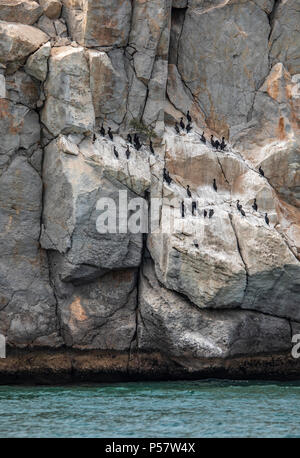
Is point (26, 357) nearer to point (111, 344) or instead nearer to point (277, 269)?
point (111, 344)

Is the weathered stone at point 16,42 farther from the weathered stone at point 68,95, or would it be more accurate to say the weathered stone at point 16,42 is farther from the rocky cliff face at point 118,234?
the weathered stone at point 68,95

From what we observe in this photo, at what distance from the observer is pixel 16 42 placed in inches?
1280

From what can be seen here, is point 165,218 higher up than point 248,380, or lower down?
higher up

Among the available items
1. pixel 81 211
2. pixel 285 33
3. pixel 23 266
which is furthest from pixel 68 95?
pixel 285 33

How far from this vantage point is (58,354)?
33.8 meters

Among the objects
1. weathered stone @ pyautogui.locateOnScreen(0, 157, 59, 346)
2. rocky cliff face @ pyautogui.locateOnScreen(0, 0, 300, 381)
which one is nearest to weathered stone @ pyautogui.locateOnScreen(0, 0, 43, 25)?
rocky cliff face @ pyautogui.locateOnScreen(0, 0, 300, 381)

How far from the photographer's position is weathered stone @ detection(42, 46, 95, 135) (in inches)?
1282

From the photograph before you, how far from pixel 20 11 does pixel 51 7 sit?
1.32m

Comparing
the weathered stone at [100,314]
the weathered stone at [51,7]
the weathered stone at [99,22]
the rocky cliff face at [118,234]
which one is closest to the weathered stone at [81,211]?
the rocky cliff face at [118,234]

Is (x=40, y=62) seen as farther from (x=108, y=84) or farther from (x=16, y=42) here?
(x=108, y=84)

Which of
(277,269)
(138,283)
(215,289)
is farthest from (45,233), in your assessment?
(277,269)

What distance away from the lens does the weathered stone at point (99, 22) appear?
110 ft

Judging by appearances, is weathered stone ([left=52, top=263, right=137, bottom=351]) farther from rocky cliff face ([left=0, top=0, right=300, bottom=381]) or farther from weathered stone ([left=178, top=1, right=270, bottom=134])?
weathered stone ([left=178, top=1, right=270, bottom=134])

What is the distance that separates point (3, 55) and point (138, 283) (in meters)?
10.2
